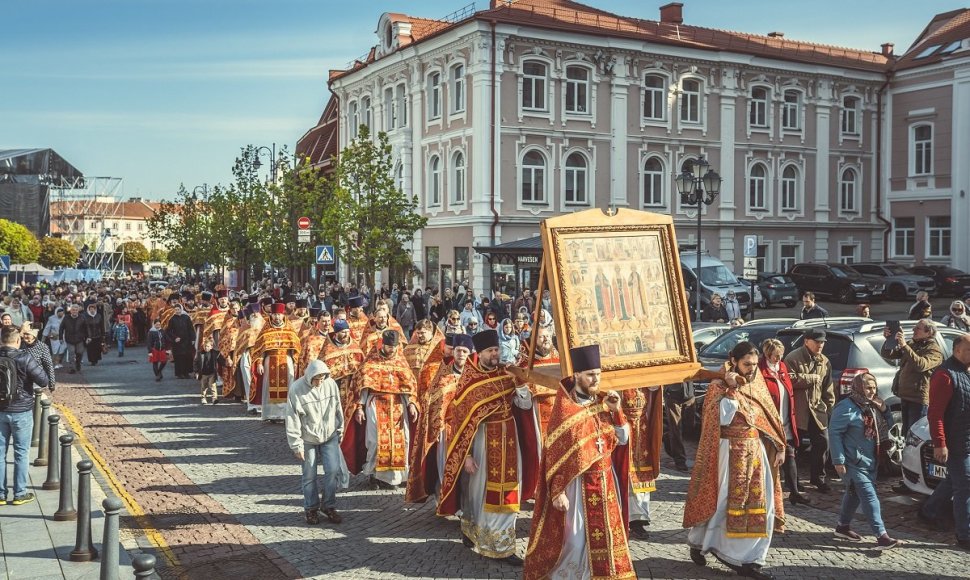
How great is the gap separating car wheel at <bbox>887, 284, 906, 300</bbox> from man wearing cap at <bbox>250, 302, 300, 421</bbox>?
27.8 m

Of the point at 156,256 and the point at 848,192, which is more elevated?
the point at 848,192

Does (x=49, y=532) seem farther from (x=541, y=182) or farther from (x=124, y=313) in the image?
(x=541, y=182)

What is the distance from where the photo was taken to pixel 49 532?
8.95m

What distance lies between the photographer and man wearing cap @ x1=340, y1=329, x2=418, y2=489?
34.3 ft

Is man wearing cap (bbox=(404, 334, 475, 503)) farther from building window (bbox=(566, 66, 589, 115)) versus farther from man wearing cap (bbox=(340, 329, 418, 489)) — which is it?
building window (bbox=(566, 66, 589, 115))

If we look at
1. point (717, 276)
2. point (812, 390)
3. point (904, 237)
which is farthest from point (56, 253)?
point (812, 390)

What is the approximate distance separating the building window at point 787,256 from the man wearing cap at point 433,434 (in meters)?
35.3

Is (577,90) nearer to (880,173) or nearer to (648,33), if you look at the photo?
(648,33)

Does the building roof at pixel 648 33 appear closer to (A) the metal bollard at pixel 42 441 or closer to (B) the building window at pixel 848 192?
(B) the building window at pixel 848 192

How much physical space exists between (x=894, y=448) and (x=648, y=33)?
30.0 metres

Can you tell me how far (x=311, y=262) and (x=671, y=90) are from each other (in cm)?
1693

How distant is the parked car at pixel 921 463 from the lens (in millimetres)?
9195

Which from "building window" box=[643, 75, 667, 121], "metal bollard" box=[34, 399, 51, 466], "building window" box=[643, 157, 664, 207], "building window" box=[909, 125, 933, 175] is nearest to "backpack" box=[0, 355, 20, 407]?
"metal bollard" box=[34, 399, 51, 466]

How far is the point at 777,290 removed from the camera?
34.8 meters
